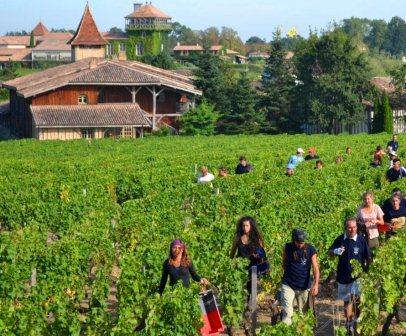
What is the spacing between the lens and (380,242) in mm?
16125

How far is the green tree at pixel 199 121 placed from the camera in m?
61.5

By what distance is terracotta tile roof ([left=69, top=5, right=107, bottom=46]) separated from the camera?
281ft

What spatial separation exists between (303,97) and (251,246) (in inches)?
2131

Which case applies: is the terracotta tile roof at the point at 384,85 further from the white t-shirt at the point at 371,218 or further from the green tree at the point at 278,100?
the white t-shirt at the point at 371,218

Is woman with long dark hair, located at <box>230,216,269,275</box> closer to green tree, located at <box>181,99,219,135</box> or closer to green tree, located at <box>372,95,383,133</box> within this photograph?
green tree, located at <box>181,99,219,135</box>

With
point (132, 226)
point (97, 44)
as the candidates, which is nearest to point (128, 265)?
point (132, 226)

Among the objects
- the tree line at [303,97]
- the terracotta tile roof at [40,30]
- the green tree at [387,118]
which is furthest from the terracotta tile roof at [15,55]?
the green tree at [387,118]

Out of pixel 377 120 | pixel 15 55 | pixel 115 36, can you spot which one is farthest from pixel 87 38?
pixel 15 55

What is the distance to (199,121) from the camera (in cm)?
6153

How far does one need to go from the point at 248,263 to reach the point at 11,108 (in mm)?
62883

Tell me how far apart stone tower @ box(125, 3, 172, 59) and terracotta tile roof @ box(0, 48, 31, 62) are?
24.1 meters

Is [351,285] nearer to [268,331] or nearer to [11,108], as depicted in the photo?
[268,331]

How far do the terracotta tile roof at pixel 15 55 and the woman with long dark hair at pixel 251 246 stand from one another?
130977 mm

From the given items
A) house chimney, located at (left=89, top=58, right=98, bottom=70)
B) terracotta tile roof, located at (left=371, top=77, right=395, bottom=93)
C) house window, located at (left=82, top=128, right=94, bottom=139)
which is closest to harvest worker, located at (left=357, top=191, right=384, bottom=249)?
house window, located at (left=82, top=128, right=94, bottom=139)
